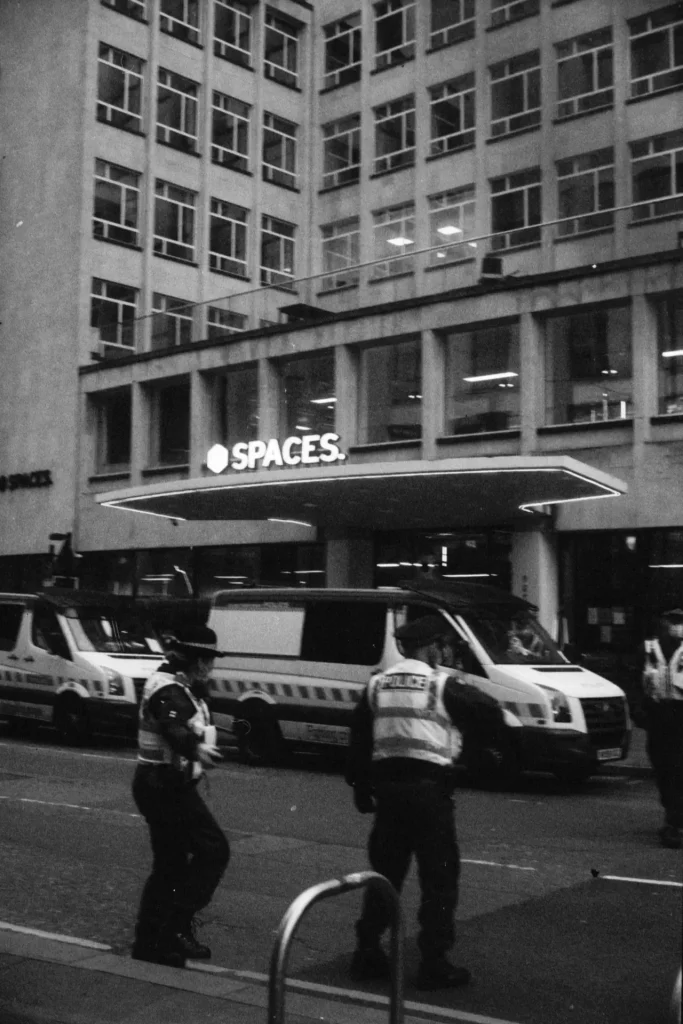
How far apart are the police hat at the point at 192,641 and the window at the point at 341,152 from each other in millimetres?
30748

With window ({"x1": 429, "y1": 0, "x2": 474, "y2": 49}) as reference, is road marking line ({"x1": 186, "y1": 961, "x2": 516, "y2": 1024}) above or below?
below

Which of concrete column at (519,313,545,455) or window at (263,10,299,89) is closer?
concrete column at (519,313,545,455)

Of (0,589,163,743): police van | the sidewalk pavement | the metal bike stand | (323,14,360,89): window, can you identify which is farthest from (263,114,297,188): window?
the metal bike stand

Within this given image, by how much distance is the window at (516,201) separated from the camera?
31.4m

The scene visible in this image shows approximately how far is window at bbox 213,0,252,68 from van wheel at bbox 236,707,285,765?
25651 millimetres

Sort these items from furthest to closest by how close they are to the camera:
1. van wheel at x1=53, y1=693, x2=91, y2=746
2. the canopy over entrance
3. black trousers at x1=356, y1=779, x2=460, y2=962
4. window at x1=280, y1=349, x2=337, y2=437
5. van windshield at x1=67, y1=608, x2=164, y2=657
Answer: window at x1=280, y1=349, x2=337, y2=437
van windshield at x1=67, y1=608, x2=164, y2=657
the canopy over entrance
van wheel at x1=53, y1=693, x2=91, y2=746
black trousers at x1=356, y1=779, x2=460, y2=962

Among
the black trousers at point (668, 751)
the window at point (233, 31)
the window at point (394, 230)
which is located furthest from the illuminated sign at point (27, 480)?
the black trousers at point (668, 751)

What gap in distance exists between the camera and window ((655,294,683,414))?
74.9 feet

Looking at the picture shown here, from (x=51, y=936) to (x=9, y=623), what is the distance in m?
14.6

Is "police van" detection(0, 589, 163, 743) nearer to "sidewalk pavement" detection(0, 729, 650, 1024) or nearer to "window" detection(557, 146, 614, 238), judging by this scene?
"sidewalk pavement" detection(0, 729, 650, 1024)

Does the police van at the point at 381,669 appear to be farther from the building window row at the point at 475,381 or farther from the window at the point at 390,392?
the window at the point at 390,392

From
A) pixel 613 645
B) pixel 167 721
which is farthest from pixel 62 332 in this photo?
pixel 167 721

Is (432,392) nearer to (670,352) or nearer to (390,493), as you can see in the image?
(390,493)

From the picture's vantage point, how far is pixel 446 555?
2594 centimetres
